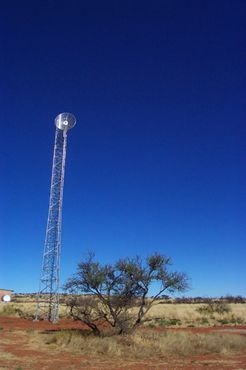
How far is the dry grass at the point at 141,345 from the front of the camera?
20328mm

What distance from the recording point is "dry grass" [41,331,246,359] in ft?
66.7

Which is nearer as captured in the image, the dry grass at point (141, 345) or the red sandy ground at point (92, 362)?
the red sandy ground at point (92, 362)

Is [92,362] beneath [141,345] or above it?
beneath

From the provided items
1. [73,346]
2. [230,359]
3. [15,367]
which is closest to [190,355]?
[230,359]

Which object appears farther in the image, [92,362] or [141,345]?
[141,345]

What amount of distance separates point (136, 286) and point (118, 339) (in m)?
4.75

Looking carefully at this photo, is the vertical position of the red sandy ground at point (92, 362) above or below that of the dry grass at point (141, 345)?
below

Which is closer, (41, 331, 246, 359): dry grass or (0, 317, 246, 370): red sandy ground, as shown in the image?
(0, 317, 246, 370): red sandy ground

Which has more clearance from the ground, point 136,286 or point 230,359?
point 136,286

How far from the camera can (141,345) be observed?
22125 mm

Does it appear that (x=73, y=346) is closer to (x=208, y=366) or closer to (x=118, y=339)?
(x=118, y=339)

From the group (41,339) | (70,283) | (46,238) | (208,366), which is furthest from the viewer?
(46,238)

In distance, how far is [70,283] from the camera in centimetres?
2786

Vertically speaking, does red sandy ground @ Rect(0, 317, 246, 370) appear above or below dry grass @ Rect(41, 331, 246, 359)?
below
